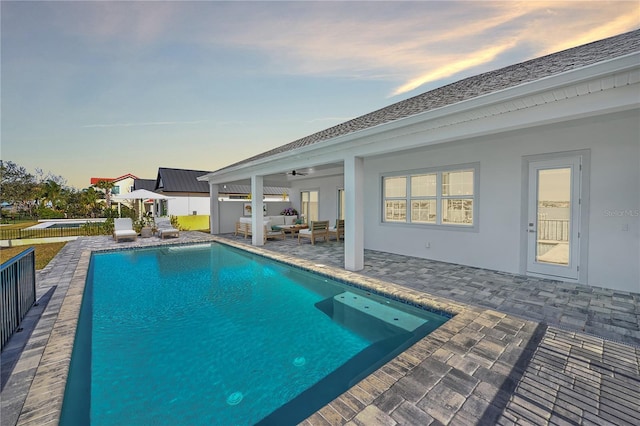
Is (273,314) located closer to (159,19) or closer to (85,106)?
(159,19)

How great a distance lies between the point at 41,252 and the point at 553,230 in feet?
53.6

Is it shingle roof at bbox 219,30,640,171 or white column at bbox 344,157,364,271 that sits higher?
shingle roof at bbox 219,30,640,171

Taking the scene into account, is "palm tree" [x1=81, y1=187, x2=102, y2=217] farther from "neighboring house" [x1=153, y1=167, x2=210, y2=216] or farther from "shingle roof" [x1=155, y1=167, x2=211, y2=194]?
"neighboring house" [x1=153, y1=167, x2=210, y2=216]

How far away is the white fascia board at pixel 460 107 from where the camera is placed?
327cm

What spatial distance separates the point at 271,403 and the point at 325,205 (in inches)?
450

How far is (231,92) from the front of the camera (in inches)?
520

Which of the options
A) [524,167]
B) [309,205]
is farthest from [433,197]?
[309,205]

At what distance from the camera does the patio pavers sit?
2.26 metres

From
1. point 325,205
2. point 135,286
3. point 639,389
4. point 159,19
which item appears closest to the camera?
point 639,389

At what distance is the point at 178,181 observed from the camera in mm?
26000

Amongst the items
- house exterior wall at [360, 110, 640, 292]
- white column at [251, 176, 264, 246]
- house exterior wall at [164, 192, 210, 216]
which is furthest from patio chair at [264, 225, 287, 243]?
house exterior wall at [164, 192, 210, 216]

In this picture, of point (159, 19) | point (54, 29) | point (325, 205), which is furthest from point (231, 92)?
point (325, 205)

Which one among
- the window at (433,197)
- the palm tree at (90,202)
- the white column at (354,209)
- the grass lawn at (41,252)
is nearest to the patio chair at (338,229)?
the window at (433,197)

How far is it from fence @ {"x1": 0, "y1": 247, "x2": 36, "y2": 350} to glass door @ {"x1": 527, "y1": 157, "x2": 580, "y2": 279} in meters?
9.35
